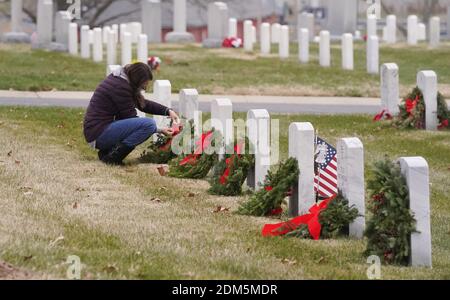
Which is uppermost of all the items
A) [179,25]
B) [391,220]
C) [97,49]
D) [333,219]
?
[179,25]

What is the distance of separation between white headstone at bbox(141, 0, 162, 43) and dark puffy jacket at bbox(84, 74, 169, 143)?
2444 centimetres

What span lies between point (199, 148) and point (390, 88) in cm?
587

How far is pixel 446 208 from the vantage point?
11.9 meters

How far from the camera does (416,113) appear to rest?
17516mm

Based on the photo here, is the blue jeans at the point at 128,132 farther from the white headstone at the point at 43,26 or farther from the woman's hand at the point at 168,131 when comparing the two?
the white headstone at the point at 43,26

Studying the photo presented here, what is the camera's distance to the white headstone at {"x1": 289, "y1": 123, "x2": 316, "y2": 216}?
34.1 ft

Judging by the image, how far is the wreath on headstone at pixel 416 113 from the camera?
17.5 meters

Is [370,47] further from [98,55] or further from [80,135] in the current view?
[80,135]

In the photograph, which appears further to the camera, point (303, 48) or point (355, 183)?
point (303, 48)

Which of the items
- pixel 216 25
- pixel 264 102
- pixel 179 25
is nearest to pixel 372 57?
pixel 264 102

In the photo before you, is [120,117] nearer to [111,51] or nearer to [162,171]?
[162,171]
